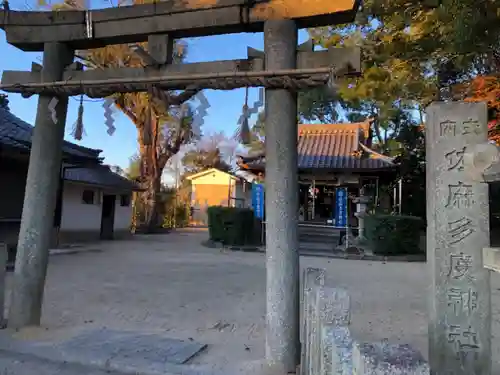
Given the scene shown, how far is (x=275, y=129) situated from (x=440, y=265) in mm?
1980

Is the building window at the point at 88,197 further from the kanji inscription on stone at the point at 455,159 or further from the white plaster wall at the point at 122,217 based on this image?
the kanji inscription on stone at the point at 455,159

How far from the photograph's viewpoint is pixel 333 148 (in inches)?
829

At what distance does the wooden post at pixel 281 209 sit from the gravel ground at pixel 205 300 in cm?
57

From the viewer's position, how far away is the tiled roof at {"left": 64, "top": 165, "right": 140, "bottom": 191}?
659 inches

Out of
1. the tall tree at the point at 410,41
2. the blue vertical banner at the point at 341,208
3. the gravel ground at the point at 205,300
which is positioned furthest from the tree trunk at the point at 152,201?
the tall tree at the point at 410,41

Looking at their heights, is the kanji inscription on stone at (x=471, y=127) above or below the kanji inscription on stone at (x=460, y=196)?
above

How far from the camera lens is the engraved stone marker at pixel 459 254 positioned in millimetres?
2992

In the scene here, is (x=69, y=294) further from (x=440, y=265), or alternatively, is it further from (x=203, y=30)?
(x=440, y=265)

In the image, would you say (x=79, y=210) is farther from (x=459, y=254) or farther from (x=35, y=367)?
(x=459, y=254)

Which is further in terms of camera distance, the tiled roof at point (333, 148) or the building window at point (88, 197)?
the building window at point (88, 197)

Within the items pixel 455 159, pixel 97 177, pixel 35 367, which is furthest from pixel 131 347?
pixel 97 177

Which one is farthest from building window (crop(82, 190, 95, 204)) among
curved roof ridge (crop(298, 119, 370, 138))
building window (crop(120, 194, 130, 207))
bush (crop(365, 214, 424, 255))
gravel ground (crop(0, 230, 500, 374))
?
bush (crop(365, 214, 424, 255))

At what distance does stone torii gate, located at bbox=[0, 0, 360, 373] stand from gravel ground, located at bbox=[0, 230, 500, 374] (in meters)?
0.76

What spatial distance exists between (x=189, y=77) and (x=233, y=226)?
43.3 feet
